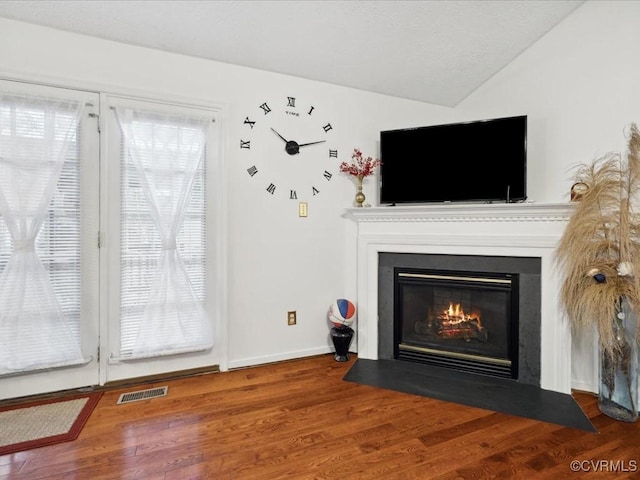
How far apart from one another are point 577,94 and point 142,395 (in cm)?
379

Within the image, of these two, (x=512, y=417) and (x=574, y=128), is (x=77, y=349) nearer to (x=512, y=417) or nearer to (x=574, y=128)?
(x=512, y=417)

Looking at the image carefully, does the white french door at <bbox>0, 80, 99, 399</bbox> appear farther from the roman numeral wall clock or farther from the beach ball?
the beach ball

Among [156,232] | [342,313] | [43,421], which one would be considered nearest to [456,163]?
[342,313]

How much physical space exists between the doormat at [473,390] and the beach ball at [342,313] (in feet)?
1.16

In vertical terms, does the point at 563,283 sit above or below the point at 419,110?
below

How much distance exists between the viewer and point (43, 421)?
1926 mm

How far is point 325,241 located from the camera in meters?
3.02

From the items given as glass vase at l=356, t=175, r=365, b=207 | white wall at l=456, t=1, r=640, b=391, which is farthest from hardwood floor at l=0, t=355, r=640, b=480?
glass vase at l=356, t=175, r=365, b=207

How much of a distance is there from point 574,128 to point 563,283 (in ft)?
3.80

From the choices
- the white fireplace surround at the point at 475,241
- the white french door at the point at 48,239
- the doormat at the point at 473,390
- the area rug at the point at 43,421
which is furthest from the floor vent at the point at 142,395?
the white fireplace surround at the point at 475,241

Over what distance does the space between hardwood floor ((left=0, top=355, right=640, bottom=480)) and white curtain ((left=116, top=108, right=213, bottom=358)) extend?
41 cm

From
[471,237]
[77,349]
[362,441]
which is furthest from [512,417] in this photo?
[77,349]

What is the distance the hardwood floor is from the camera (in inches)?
61.0

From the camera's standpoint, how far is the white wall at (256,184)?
7.29 ft
